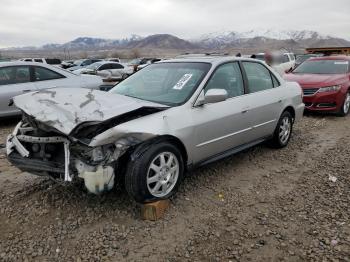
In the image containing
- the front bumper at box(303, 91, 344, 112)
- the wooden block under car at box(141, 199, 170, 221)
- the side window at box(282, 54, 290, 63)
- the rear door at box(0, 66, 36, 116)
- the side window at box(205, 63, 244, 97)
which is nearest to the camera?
the wooden block under car at box(141, 199, 170, 221)

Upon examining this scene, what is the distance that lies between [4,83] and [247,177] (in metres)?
5.69

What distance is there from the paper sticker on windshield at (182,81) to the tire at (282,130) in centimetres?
199

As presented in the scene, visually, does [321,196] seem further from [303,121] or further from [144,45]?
[144,45]

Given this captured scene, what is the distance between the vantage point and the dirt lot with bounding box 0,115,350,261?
124 inches

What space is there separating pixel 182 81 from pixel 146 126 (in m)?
1.08

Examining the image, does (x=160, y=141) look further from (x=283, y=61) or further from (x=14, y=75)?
(x=283, y=61)

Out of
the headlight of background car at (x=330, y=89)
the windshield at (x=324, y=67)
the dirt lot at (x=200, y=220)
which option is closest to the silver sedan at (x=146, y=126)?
the dirt lot at (x=200, y=220)

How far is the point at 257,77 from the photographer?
540cm

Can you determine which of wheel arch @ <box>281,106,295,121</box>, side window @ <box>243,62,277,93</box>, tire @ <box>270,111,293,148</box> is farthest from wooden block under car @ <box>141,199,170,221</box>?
wheel arch @ <box>281,106,295,121</box>

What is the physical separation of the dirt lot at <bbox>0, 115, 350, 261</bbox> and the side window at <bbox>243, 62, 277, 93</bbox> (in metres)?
1.18

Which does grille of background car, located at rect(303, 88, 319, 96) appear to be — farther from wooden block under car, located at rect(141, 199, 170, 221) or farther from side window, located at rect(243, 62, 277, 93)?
wooden block under car, located at rect(141, 199, 170, 221)

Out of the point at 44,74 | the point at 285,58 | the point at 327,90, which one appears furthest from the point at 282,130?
the point at 285,58

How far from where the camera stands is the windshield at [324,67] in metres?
9.64

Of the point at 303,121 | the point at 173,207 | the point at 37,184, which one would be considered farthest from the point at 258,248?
the point at 303,121
